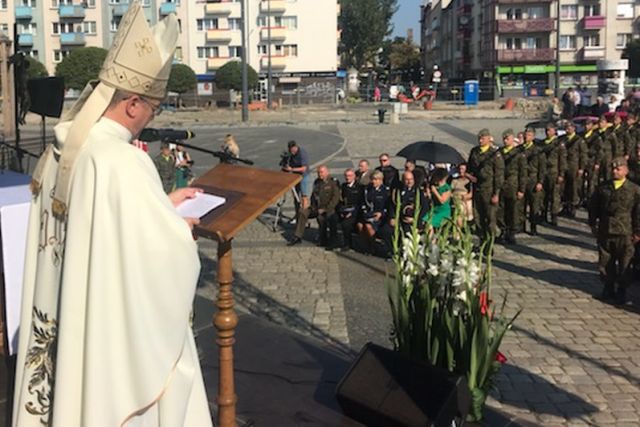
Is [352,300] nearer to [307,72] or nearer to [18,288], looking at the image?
[18,288]

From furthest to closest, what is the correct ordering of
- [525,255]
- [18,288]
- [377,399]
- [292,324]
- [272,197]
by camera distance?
[525,255] < [292,324] < [18,288] < [377,399] < [272,197]

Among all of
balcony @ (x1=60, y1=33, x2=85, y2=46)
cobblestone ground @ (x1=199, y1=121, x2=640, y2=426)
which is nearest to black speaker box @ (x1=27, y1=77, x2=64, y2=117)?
cobblestone ground @ (x1=199, y1=121, x2=640, y2=426)

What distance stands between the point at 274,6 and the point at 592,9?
31031 millimetres

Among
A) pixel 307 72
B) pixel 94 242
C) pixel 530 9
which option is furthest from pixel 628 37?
pixel 94 242

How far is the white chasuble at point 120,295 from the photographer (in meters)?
2.40

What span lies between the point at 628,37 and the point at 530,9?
32.2 feet

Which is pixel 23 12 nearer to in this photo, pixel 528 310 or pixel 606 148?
pixel 606 148

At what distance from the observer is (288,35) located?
233 feet

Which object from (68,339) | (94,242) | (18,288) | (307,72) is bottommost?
(18,288)

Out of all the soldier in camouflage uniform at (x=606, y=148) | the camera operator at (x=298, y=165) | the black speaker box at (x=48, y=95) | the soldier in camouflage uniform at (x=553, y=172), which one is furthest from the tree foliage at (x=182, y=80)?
the black speaker box at (x=48, y=95)

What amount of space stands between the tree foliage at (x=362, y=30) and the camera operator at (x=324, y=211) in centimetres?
8538

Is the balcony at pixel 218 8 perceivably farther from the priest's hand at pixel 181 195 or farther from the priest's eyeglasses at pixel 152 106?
the priest's eyeglasses at pixel 152 106

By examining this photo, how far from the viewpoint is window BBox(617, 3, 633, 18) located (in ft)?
228

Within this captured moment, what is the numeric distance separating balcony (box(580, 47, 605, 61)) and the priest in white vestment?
73.0m
